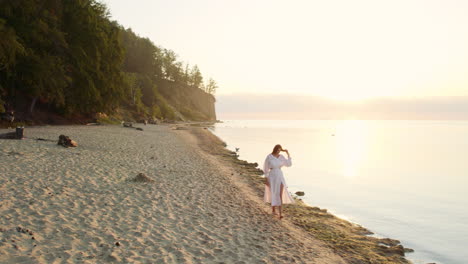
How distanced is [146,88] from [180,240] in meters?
101

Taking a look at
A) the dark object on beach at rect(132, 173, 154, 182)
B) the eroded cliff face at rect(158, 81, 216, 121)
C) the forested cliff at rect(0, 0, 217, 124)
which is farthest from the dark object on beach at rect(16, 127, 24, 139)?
the eroded cliff face at rect(158, 81, 216, 121)

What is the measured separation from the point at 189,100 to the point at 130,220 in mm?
140803

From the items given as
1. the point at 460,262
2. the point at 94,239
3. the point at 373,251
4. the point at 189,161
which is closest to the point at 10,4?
the point at 189,161

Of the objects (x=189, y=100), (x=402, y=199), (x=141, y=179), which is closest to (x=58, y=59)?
(x=141, y=179)

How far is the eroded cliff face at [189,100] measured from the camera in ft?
440

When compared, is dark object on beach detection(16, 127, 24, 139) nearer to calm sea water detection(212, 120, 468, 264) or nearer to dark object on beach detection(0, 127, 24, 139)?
dark object on beach detection(0, 127, 24, 139)

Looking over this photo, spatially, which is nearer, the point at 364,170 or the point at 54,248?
the point at 54,248

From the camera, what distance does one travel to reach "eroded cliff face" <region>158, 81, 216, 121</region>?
440 ft

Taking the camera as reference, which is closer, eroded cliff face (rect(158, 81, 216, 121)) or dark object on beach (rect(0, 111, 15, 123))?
dark object on beach (rect(0, 111, 15, 123))

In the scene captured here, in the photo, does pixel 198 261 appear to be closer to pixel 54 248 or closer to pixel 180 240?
pixel 180 240

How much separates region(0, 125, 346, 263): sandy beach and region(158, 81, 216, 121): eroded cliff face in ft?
387

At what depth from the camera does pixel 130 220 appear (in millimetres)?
9461

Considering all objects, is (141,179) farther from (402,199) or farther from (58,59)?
(58,59)

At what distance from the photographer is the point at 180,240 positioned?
838 cm
